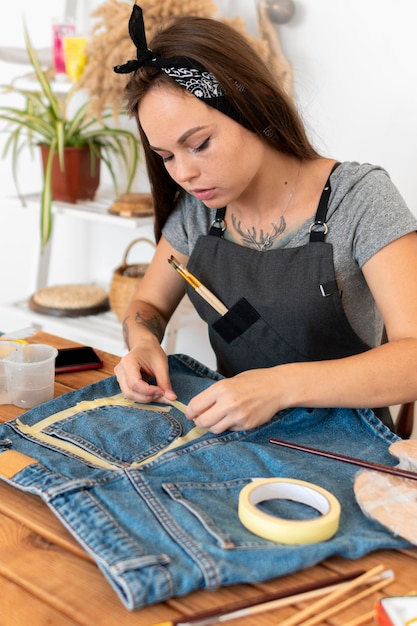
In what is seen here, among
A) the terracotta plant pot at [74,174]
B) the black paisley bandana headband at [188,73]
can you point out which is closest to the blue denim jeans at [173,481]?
the black paisley bandana headband at [188,73]

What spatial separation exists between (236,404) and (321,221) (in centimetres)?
56

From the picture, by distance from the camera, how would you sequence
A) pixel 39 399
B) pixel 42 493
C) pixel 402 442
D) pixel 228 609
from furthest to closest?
pixel 39 399 → pixel 402 442 → pixel 42 493 → pixel 228 609

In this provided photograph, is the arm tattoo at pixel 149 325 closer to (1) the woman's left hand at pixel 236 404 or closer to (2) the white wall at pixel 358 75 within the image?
(1) the woman's left hand at pixel 236 404

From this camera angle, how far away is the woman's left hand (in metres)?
1.17

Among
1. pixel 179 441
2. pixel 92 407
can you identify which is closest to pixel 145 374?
pixel 92 407

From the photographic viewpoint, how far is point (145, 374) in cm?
142

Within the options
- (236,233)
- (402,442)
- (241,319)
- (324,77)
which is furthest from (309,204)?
(324,77)

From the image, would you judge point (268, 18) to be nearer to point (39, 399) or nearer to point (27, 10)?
point (27, 10)

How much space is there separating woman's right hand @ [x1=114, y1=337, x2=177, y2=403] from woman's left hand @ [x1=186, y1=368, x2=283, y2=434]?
0.14 m

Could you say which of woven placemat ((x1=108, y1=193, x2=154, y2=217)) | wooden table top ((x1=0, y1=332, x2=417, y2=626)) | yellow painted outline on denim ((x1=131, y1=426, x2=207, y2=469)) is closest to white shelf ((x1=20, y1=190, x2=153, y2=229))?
woven placemat ((x1=108, y1=193, x2=154, y2=217))

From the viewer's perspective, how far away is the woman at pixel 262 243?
1276 mm

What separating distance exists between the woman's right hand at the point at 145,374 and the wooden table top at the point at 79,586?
1.16ft

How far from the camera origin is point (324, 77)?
7.67ft

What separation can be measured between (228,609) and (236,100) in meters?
0.97
